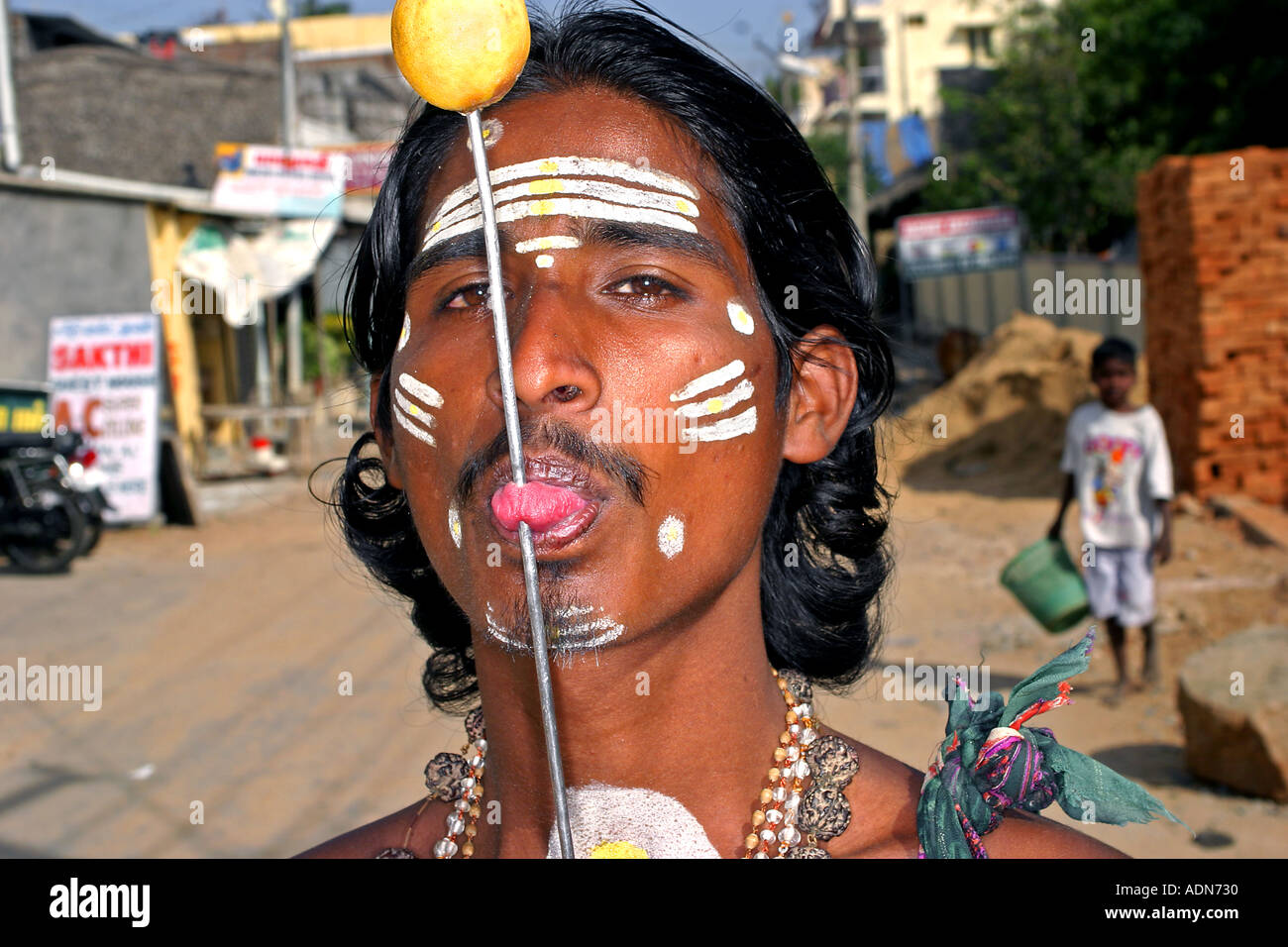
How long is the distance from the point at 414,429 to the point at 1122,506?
19.1 ft

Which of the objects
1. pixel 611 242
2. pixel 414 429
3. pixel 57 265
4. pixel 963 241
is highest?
pixel 57 265

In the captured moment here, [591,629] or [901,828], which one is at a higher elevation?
[591,629]

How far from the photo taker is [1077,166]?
23.2 meters

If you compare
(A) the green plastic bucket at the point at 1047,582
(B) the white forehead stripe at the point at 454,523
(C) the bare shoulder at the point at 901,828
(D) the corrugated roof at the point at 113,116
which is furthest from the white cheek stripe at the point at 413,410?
(D) the corrugated roof at the point at 113,116

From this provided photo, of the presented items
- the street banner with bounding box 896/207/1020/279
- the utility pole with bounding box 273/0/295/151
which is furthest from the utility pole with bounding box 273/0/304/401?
the street banner with bounding box 896/207/1020/279

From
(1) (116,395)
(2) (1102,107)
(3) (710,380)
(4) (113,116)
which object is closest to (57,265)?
(1) (116,395)

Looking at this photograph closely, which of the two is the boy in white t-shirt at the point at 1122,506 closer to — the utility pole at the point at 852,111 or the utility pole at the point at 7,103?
the utility pole at the point at 852,111

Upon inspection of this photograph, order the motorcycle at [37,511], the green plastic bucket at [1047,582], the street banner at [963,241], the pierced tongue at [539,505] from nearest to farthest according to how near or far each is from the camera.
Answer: the pierced tongue at [539,505]
the green plastic bucket at [1047,582]
the motorcycle at [37,511]
the street banner at [963,241]

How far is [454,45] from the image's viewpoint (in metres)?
1.13

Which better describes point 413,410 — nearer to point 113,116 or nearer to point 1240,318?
point 1240,318

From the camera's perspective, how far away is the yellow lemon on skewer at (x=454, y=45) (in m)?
1.13

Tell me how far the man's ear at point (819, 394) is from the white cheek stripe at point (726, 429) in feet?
0.49

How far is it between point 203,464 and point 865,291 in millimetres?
14161
